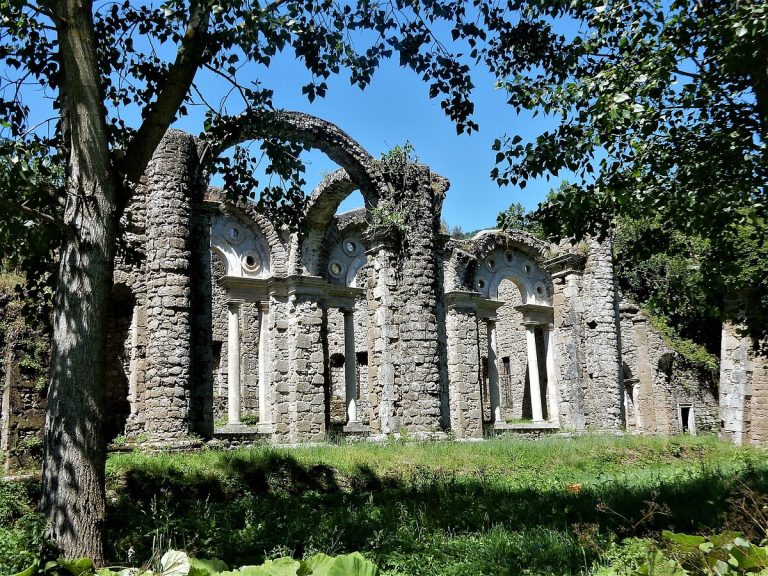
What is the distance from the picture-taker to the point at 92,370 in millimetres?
5445

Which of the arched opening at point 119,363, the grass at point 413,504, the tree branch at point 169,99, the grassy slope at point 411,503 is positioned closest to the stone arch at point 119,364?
the arched opening at point 119,363

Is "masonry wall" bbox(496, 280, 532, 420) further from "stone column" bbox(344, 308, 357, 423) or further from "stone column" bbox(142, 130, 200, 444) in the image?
"stone column" bbox(142, 130, 200, 444)

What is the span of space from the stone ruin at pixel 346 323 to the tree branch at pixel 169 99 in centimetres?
148

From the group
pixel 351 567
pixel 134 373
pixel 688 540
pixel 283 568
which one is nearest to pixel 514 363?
pixel 134 373

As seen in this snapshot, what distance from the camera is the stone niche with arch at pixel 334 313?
1234cm

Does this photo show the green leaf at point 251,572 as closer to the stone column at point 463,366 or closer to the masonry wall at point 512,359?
the stone column at point 463,366

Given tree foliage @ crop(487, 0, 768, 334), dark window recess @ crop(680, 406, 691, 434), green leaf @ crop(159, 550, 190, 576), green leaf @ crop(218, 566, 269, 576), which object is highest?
tree foliage @ crop(487, 0, 768, 334)

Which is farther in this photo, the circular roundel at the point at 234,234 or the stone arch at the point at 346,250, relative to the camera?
the stone arch at the point at 346,250

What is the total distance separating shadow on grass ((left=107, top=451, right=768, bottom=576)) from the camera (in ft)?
19.9

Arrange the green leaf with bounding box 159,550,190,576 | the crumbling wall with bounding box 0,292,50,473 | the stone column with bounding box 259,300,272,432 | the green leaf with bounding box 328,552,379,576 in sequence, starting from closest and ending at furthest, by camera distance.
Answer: the green leaf with bounding box 328,552,379,576 < the green leaf with bounding box 159,550,190,576 < the crumbling wall with bounding box 0,292,50,473 < the stone column with bounding box 259,300,272,432

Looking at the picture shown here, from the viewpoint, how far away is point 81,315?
547cm

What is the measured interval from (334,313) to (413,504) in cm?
1974

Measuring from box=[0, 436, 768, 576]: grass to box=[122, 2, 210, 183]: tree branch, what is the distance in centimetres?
336

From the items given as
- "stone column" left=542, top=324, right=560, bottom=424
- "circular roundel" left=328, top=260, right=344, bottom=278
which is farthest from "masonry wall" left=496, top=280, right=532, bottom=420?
"circular roundel" left=328, top=260, right=344, bottom=278
